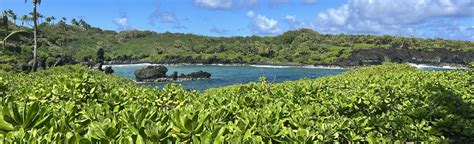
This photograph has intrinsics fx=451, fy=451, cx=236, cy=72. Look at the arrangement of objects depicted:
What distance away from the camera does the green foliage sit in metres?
3.01

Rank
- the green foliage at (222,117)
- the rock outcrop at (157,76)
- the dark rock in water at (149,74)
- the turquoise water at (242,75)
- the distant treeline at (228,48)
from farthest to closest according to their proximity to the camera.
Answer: the distant treeline at (228,48), the dark rock in water at (149,74), the rock outcrop at (157,76), the turquoise water at (242,75), the green foliage at (222,117)

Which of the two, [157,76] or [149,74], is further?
[157,76]

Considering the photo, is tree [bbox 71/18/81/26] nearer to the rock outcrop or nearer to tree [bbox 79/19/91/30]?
tree [bbox 79/19/91/30]

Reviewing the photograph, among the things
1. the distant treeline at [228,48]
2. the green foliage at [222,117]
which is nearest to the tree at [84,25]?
the distant treeline at [228,48]

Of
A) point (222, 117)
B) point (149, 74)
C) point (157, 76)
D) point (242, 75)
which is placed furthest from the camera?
point (242, 75)

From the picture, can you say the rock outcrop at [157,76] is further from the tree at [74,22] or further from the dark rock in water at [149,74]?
the tree at [74,22]

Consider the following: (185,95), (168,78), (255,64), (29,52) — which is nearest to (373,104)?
(185,95)

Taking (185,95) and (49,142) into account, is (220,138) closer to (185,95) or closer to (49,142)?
(49,142)

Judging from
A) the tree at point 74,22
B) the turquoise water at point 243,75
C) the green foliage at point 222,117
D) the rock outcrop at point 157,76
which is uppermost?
the tree at point 74,22

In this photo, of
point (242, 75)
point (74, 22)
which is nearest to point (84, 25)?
point (74, 22)

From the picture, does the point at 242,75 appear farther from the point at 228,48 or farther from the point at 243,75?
the point at 228,48

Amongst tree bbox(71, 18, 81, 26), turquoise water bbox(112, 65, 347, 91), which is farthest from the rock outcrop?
tree bbox(71, 18, 81, 26)

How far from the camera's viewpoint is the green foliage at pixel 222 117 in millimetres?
3014

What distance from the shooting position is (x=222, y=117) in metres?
4.29
